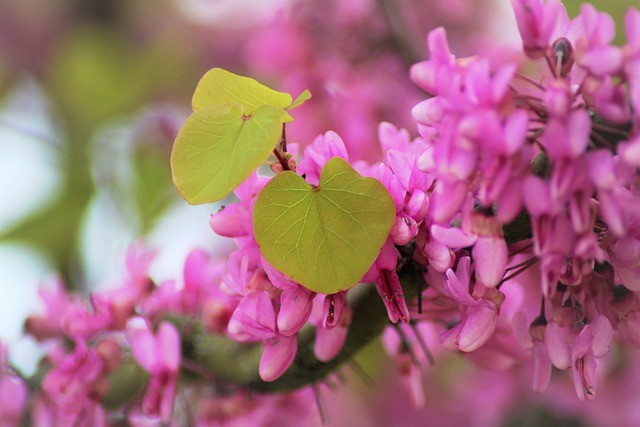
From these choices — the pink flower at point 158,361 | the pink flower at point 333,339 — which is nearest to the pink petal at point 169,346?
the pink flower at point 158,361

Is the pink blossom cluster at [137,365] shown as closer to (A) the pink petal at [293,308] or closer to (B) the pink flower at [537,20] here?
(A) the pink petal at [293,308]

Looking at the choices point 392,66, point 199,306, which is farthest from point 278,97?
point 392,66

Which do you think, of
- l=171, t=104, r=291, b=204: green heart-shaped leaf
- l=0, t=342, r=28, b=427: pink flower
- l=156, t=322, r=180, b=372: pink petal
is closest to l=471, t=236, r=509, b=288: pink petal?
l=171, t=104, r=291, b=204: green heart-shaped leaf

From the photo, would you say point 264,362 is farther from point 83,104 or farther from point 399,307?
point 83,104

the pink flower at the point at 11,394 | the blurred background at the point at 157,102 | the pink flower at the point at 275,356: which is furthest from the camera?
the blurred background at the point at 157,102

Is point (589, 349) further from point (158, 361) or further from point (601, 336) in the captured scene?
point (158, 361)

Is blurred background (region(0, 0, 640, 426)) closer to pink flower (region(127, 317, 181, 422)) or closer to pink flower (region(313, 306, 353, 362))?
pink flower (region(127, 317, 181, 422))
